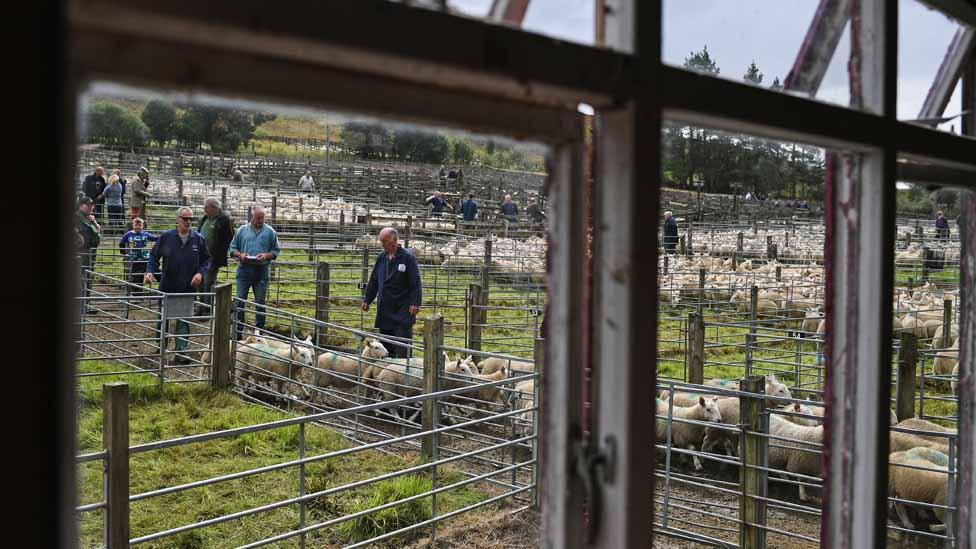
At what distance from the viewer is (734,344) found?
25.3ft

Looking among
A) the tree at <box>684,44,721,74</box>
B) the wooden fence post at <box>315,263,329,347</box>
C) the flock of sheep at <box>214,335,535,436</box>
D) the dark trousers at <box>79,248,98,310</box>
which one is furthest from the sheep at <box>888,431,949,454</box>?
the dark trousers at <box>79,248,98,310</box>

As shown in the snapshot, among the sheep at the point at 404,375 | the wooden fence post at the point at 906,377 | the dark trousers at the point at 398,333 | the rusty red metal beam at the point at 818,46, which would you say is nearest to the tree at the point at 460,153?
the dark trousers at the point at 398,333

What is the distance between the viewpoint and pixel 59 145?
51 centimetres

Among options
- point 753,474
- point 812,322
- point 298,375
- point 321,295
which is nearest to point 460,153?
point 812,322

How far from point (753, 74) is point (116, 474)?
2702 millimetres

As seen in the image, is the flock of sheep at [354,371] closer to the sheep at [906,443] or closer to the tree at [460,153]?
the sheep at [906,443]

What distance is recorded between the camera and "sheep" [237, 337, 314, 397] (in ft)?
23.6

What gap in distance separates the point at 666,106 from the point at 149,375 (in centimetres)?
720

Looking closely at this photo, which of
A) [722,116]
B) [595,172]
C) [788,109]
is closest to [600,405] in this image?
[595,172]

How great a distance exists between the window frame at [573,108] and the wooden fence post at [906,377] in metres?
5.66

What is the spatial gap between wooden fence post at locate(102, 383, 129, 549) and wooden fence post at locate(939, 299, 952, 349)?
30.9 feet

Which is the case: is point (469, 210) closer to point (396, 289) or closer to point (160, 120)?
point (396, 289)

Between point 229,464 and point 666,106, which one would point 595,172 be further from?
point 229,464

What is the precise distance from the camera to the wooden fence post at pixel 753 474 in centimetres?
425
